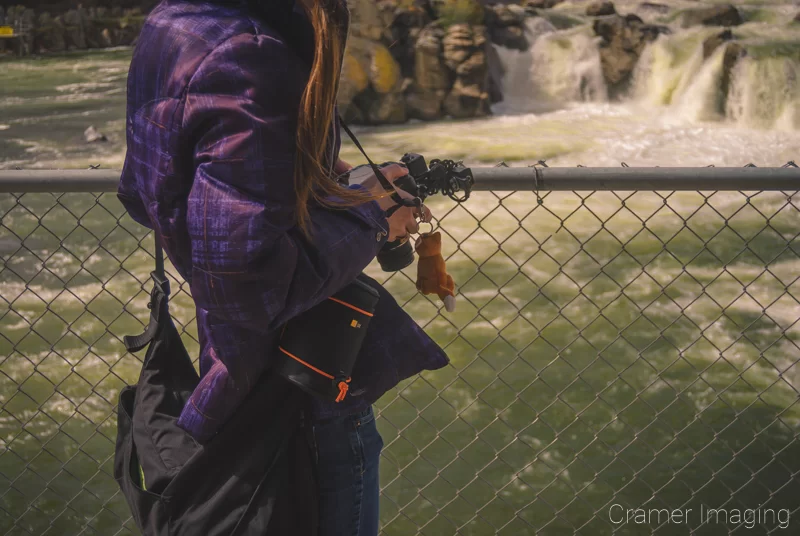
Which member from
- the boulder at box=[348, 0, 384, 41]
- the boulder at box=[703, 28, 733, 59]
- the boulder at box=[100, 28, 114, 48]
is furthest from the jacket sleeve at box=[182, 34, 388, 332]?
the boulder at box=[100, 28, 114, 48]

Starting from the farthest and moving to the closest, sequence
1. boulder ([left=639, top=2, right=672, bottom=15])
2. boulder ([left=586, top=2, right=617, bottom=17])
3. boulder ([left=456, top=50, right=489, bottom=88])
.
A: boulder ([left=639, top=2, right=672, bottom=15])
boulder ([left=586, top=2, right=617, bottom=17])
boulder ([left=456, top=50, right=489, bottom=88])

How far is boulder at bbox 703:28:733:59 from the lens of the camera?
12664 millimetres

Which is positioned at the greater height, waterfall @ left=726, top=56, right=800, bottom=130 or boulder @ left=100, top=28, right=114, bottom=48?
waterfall @ left=726, top=56, right=800, bottom=130

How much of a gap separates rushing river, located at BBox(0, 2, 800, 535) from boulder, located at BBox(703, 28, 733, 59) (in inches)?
8.7

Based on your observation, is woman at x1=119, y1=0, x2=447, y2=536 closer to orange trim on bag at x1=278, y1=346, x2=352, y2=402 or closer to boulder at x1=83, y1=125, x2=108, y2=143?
orange trim on bag at x1=278, y1=346, x2=352, y2=402

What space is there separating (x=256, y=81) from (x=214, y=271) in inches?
11.1

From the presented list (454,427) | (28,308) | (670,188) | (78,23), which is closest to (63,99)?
(78,23)

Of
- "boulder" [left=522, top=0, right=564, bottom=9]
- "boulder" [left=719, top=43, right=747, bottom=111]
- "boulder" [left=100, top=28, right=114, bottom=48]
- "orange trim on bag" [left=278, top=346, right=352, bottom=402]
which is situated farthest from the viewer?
"boulder" [left=100, top=28, right=114, bottom=48]

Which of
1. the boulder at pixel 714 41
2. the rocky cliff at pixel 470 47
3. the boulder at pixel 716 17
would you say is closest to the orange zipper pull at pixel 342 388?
the rocky cliff at pixel 470 47

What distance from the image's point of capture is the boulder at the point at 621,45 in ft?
45.4

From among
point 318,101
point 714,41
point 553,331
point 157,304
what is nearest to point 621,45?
point 714,41

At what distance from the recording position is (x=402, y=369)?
4.96 feet

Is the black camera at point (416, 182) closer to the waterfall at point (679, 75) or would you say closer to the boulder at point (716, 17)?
the waterfall at point (679, 75)

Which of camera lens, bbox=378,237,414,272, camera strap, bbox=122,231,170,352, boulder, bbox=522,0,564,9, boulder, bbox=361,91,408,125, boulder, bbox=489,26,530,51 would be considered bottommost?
boulder, bbox=361,91,408,125
